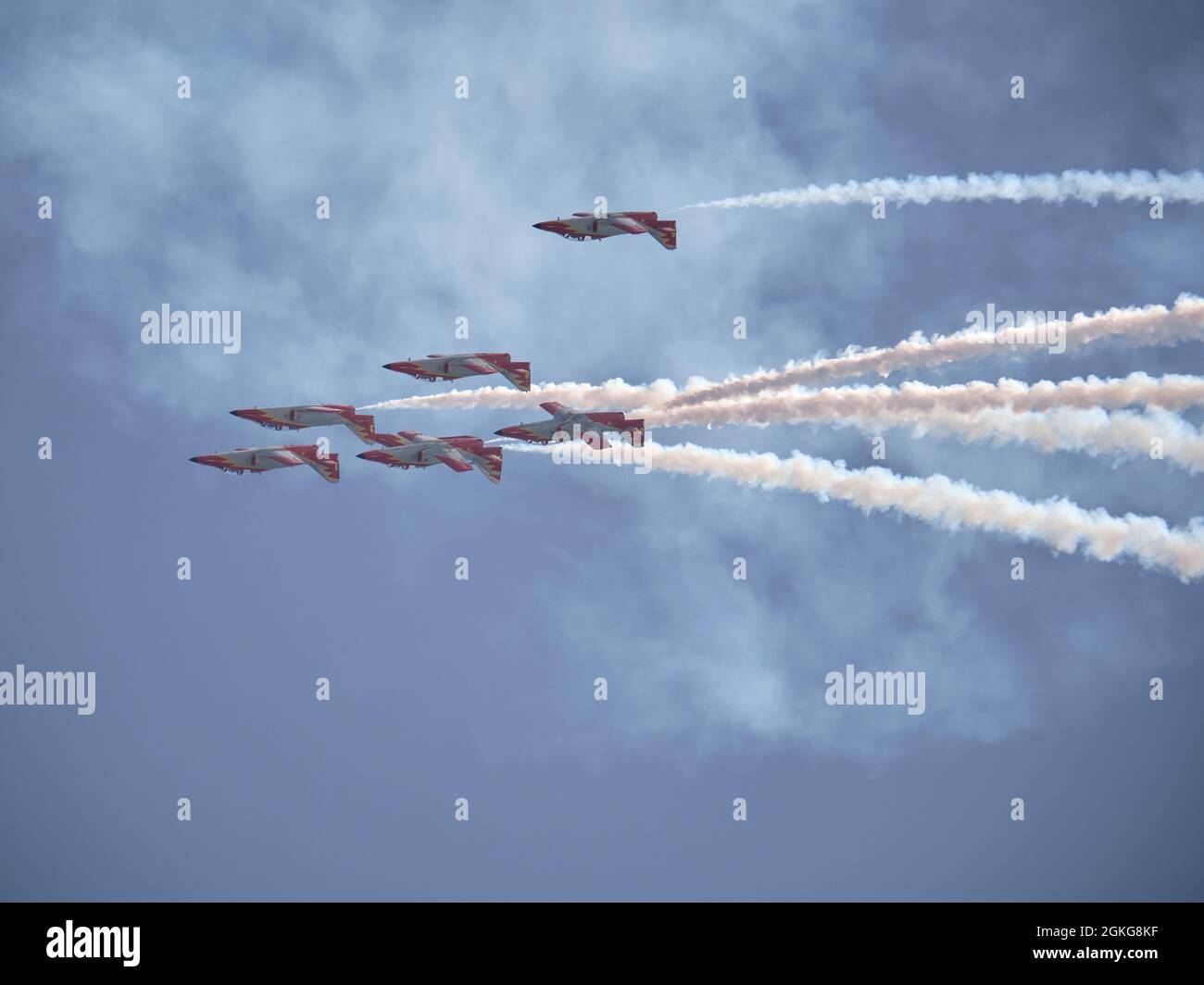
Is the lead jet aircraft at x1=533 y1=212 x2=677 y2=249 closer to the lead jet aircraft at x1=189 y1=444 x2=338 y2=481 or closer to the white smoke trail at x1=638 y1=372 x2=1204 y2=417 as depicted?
the white smoke trail at x1=638 y1=372 x2=1204 y2=417

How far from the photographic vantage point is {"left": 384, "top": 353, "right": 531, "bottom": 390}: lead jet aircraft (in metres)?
126

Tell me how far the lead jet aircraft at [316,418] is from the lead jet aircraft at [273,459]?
4.01 feet

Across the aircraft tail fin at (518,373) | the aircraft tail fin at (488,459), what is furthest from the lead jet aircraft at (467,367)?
the aircraft tail fin at (488,459)

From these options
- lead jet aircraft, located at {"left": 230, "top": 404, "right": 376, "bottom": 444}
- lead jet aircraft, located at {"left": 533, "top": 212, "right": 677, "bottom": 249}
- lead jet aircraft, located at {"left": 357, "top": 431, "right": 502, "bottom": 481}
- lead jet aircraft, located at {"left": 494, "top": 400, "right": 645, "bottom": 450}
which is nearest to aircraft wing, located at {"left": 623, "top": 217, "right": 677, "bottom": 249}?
lead jet aircraft, located at {"left": 533, "top": 212, "right": 677, "bottom": 249}

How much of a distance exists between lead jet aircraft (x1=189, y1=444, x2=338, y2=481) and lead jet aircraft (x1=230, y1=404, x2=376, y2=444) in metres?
1.22

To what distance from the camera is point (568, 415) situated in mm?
123562

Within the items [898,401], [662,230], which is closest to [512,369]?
[662,230]

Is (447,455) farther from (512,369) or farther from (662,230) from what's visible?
(662,230)

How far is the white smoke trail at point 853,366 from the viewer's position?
11681cm

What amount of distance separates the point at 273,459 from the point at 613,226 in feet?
67.2

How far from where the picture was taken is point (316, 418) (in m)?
128
